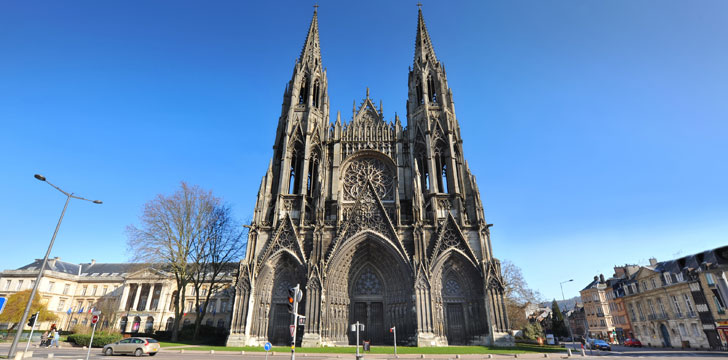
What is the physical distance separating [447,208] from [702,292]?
80.4 feet

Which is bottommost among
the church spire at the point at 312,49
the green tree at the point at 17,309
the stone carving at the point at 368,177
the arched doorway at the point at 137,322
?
the arched doorway at the point at 137,322

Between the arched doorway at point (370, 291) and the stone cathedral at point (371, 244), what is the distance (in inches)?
3.0

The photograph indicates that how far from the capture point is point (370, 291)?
2548 centimetres

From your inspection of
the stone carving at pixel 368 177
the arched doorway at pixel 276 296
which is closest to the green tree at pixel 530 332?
the stone carving at pixel 368 177

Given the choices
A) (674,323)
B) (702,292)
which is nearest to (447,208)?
(702,292)

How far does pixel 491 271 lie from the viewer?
76.2 feet

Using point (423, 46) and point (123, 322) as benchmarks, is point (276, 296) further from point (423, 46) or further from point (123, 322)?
point (123, 322)

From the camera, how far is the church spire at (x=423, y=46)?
36.9m

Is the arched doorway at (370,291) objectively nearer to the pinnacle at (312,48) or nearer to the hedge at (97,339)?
the hedge at (97,339)

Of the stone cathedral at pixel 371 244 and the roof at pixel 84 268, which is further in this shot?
the roof at pixel 84 268

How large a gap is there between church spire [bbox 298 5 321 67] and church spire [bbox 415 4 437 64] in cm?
1139

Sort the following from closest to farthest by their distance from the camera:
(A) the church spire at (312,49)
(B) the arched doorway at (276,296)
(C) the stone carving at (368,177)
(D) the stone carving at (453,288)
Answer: (B) the arched doorway at (276,296)
(D) the stone carving at (453,288)
(C) the stone carving at (368,177)
(A) the church spire at (312,49)

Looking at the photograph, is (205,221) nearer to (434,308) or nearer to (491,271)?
(434,308)

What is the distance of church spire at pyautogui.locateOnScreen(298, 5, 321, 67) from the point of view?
36.6 m
